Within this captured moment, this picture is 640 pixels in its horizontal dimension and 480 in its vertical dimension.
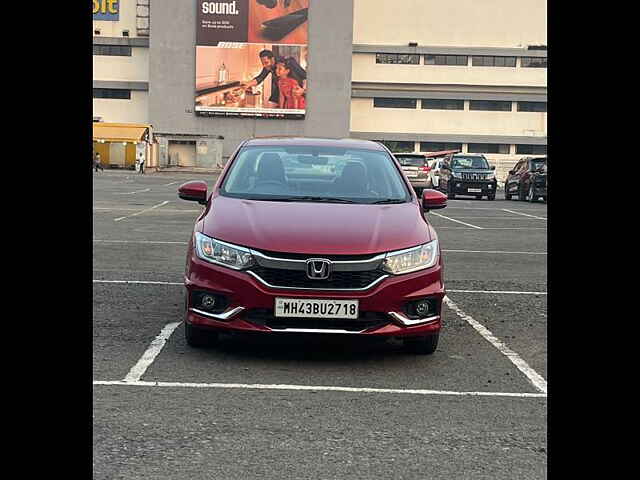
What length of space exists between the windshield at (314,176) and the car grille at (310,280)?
3.46 feet

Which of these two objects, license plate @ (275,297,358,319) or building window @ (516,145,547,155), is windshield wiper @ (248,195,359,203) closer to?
license plate @ (275,297,358,319)

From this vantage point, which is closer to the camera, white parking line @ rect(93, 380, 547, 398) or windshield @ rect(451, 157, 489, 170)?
white parking line @ rect(93, 380, 547, 398)

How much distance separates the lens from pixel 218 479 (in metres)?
3.56

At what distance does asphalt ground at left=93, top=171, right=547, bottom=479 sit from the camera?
3.83 m

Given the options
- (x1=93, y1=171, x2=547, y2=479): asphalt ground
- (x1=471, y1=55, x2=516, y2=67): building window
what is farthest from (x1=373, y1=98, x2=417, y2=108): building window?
(x1=93, y1=171, x2=547, y2=479): asphalt ground

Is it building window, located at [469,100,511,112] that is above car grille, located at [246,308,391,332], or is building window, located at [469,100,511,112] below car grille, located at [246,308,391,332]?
above

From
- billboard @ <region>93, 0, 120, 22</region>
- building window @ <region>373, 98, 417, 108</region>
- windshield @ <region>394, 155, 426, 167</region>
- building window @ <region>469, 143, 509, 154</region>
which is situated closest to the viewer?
windshield @ <region>394, 155, 426, 167</region>

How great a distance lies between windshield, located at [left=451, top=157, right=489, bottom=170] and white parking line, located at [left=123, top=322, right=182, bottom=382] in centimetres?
2887

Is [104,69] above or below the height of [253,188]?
above

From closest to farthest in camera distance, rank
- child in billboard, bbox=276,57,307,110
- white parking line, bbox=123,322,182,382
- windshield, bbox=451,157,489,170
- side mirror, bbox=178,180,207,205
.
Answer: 1. white parking line, bbox=123,322,182,382
2. side mirror, bbox=178,180,207,205
3. windshield, bbox=451,157,489,170
4. child in billboard, bbox=276,57,307,110

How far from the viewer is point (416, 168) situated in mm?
35656
